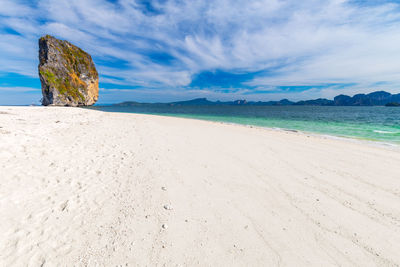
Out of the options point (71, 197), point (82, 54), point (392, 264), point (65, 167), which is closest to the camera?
point (392, 264)

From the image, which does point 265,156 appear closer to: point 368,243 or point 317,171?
point 317,171

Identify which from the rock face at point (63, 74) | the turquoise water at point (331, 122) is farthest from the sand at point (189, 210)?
the rock face at point (63, 74)

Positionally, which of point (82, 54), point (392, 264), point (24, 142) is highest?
point (82, 54)

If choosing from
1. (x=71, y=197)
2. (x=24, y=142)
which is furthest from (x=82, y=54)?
(x=71, y=197)

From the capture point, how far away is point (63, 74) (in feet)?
211

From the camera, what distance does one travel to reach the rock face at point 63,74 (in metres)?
58.9

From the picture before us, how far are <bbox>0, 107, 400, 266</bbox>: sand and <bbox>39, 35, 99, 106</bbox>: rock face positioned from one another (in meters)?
72.9

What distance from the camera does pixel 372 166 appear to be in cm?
678

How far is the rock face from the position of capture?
58925 mm

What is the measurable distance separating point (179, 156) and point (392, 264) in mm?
6377

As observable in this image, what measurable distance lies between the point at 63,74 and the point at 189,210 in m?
86.1

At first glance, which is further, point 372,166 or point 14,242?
point 372,166

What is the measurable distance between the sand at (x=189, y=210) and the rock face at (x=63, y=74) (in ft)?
239

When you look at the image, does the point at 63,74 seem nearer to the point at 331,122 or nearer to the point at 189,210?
the point at 189,210
